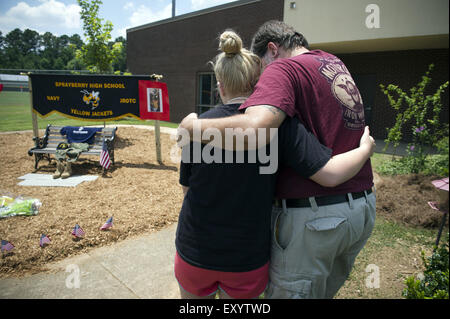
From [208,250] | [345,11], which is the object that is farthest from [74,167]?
[345,11]

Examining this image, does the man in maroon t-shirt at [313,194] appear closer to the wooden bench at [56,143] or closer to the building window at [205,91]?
the wooden bench at [56,143]

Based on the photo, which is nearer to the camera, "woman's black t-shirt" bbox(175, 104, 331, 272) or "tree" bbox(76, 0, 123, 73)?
"woman's black t-shirt" bbox(175, 104, 331, 272)

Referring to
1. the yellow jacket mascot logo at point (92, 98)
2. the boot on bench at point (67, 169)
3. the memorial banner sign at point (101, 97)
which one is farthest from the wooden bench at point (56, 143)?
the yellow jacket mascot logo at point (92, 98)

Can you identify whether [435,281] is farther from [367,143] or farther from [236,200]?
[236,200]

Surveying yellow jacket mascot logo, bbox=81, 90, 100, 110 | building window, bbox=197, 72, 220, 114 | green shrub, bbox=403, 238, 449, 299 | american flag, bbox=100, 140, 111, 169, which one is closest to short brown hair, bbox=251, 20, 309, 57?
green shrub, bbox=403, 238, 449, 299

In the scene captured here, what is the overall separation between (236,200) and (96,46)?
1034cm

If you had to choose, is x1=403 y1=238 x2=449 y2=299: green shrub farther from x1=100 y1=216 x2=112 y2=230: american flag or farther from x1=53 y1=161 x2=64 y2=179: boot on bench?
x1=53 y1=161 x2=64 y2=179: boot on bench

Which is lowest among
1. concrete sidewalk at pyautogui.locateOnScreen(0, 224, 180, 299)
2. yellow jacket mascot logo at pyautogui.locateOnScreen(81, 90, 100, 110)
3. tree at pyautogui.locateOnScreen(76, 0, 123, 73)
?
concrete sidewalk at pyautogui.locateOnScreen(0, 224, 180, 299)

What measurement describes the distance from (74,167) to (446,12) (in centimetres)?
700

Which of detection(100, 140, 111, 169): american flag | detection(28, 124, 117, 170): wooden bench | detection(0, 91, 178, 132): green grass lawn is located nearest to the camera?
detection(100, 140, 111, 169): american flag

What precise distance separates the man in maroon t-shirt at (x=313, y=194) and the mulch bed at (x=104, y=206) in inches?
57.4

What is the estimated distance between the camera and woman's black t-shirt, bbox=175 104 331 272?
1.25m

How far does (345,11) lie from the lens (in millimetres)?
9203

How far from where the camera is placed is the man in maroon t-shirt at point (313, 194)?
1.27 m
